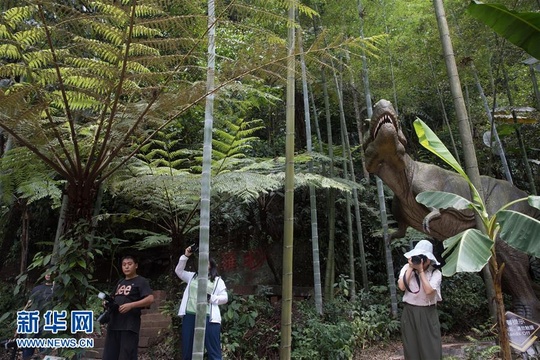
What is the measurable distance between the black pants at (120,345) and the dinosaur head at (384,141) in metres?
2.53

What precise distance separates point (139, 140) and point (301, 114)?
5714 millimetres

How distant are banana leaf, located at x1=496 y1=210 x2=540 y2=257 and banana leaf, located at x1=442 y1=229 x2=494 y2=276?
164mm

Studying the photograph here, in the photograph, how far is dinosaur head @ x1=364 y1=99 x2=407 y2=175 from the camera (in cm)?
366

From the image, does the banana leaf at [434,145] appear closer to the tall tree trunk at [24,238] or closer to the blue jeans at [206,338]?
the blue jeans at [206,338]

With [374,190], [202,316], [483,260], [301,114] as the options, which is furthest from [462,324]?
[301,114]

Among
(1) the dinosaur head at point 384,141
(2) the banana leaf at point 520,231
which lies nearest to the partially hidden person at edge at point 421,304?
(2) the banana leaf at point 520,231

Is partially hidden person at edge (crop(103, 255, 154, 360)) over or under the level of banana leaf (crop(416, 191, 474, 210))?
under

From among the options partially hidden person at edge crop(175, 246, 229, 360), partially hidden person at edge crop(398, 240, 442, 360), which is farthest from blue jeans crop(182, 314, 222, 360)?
partially hidden person at edge crop(398, 240, 442, 360)

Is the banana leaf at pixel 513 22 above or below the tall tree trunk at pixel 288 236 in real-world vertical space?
above

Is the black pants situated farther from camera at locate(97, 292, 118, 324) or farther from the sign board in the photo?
the sign board

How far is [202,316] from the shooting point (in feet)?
8.02

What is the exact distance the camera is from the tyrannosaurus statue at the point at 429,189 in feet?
12.3

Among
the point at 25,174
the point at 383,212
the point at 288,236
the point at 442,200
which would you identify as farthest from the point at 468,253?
the point at 25,174

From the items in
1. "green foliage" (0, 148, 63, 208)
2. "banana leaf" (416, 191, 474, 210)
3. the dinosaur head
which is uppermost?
the dinosaur head
